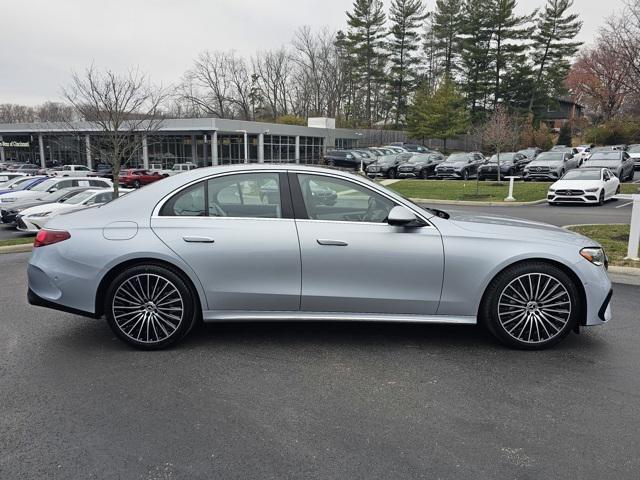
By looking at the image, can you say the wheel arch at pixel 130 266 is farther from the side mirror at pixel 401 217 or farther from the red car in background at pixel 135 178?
the red car in background at pixel 135 178

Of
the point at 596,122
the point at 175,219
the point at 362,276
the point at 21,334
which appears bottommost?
the point at 21,334

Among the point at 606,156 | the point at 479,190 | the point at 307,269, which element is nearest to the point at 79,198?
the point at 307,269

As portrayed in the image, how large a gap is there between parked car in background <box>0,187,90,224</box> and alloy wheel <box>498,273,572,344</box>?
1512cm

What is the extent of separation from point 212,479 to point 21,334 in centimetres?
319

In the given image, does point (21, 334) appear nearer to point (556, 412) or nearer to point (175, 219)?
point (175, 219)

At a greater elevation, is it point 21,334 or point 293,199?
point 293,199

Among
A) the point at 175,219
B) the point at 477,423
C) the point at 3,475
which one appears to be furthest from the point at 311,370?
the point at 3,475

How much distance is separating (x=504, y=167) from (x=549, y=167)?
231 cm

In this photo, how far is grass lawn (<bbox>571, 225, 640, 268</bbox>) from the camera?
7.48 meters

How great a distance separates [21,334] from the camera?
4.77 metres

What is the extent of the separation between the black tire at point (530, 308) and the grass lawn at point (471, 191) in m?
15.9

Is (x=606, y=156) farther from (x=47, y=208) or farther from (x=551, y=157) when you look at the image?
(x=47, y=208)

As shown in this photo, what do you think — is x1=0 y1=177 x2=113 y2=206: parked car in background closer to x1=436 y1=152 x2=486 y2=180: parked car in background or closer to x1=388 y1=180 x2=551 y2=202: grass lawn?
x1=388 y1=180 x2=551 y2=202: grass lawn


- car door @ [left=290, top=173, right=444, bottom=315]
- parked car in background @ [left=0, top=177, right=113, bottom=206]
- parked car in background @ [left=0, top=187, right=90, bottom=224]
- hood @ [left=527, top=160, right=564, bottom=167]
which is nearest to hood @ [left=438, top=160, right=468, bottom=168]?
hood @ [left=527, top=160, right=564, bottom=167]
